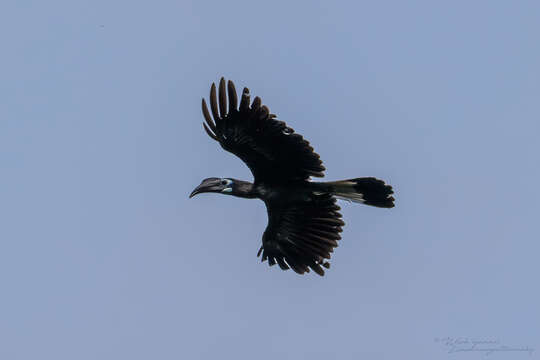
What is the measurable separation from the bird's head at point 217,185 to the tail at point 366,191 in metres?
1.47

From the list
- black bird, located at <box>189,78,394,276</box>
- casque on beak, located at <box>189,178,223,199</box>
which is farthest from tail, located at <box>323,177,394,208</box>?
casque on beak, located at <box>189,178,223,199</box>

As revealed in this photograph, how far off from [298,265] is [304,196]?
3.98 feet

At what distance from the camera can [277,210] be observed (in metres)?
19.0

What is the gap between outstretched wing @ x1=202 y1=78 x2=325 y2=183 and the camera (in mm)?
17547

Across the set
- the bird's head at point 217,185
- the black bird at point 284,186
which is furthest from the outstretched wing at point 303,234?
the bird's head at point 217,185

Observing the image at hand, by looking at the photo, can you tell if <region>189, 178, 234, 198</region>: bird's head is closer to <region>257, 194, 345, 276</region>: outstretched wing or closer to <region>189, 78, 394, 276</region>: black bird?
<region>189, 78, 394, 276</region>: black bird

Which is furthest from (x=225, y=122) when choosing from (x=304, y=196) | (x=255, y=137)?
(x=304, y=196)

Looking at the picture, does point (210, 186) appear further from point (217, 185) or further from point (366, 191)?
point (366, 191)

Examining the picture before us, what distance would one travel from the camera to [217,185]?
18.9 metres

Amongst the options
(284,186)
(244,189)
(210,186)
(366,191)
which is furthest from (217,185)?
(366,191)

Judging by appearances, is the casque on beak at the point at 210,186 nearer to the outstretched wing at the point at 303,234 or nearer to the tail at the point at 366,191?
the outstretched wing at the point at 303,234

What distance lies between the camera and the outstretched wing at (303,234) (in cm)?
1892

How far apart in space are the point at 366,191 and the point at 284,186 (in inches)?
47.8

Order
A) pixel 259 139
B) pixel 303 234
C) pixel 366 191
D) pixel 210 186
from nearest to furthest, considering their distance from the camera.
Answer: pixel 259 139 < pixel 366 191 < pixel 210 186 < pixel 303 234
